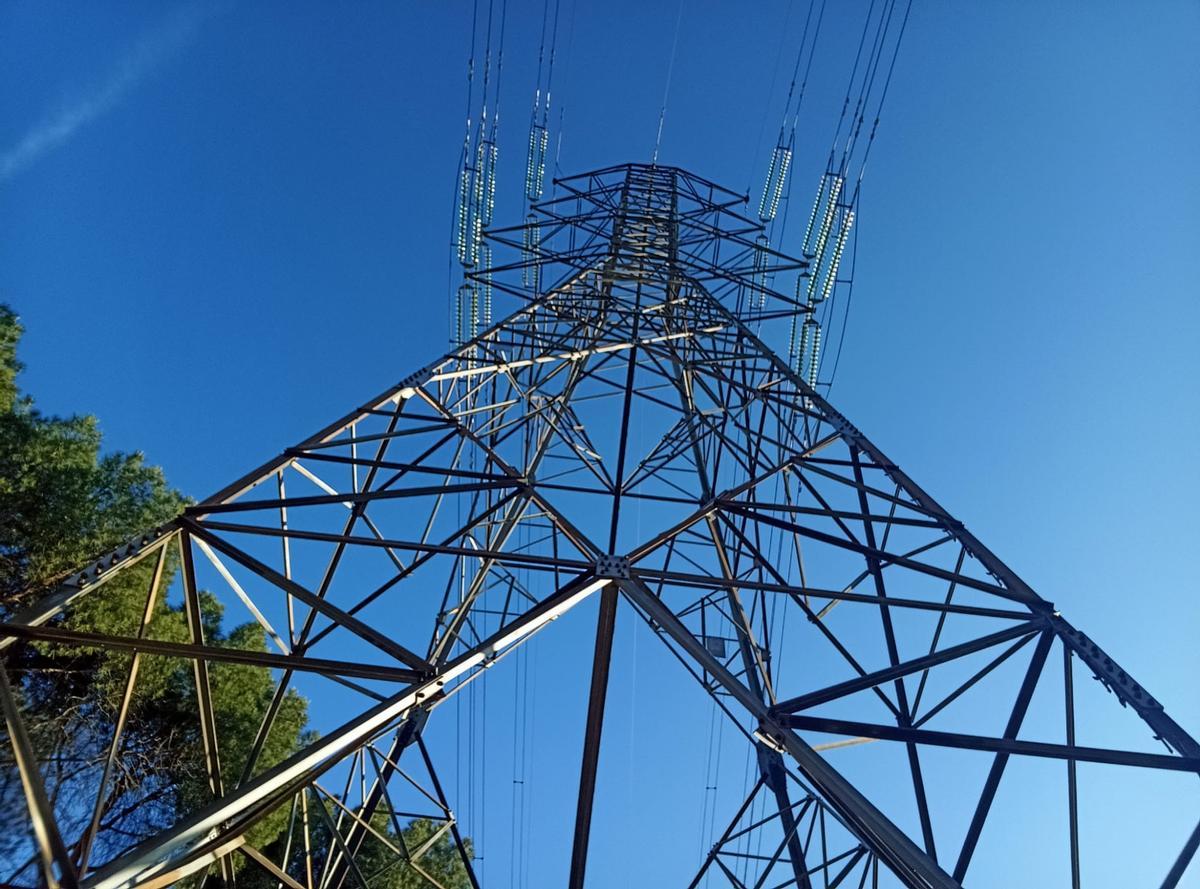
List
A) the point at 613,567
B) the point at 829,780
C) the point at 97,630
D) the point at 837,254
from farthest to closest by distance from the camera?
the point at 97,630 → the point at 837,254 → the point at 613,567 → the point at 829,780

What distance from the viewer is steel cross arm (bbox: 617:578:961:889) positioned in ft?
12.4

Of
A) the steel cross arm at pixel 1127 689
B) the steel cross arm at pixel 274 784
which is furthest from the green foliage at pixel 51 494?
the steel cross arm at pixel 1127 689

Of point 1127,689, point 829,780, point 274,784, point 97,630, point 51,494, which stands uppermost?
point 51,494

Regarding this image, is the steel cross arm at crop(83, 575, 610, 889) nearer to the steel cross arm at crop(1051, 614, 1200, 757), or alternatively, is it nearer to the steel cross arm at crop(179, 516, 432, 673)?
the steel cross arm at crop(179, 516, 432, 673)

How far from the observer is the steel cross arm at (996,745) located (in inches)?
167

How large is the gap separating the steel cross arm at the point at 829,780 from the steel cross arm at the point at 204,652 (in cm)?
162

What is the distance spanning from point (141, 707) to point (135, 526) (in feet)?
13.4

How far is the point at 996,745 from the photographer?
4398 mm

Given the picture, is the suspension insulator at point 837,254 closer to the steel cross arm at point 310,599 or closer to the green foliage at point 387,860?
the steel cross arm at point 310,599

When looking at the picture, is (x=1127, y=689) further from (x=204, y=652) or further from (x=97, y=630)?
(x=97, y=630)

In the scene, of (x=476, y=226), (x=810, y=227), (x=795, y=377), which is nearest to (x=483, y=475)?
(x=795, y=377)

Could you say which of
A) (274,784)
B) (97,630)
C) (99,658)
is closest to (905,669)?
(274,784)

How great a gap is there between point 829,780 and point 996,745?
99cm

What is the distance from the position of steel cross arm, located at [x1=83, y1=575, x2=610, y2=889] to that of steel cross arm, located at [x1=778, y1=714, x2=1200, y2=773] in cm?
172
